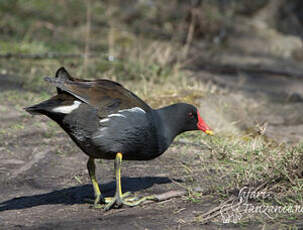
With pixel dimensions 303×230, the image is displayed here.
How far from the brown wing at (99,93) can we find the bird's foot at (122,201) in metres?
0.59

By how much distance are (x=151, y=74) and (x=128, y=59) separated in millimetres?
705

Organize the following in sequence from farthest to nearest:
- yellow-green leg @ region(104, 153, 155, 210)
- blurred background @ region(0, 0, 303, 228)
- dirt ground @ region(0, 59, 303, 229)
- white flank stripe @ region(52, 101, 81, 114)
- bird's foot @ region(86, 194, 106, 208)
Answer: blurred background @ region(0, 0, 303, 228) → bird's foot @ region(86, 194, 106, 208) → yellow-green leg @ region(104, 153, 155, 210) → white flank stripe @ region(52, 101, 81, 114) → dirt ground @ region(0, 59, 303, 229)

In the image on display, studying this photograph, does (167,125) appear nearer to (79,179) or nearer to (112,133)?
(112,133)

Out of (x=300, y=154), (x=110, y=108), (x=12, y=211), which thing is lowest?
(x=12, y=211)

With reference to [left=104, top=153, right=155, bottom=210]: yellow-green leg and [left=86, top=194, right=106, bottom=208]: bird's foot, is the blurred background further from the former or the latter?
[left=86, top=194, right=106, bottom=208]: bird's foot

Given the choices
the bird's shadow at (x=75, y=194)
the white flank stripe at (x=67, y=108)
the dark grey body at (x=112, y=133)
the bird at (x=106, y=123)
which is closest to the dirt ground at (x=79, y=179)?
the bird's shadow at (x=75, y=194)

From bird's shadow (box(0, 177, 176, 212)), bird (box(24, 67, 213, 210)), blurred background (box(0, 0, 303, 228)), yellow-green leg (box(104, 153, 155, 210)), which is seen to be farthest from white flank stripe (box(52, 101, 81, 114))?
blurred background (box(0, 0, 303, 228))

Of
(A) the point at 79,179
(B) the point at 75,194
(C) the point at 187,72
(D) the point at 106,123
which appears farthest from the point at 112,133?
(C) the point at 187,72

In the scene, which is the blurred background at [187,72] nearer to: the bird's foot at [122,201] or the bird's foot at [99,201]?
the bird's foot at [122,201]

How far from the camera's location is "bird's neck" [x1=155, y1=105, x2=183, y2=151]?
12.5 ft

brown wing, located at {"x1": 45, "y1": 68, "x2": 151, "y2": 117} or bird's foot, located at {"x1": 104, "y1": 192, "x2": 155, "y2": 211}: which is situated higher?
brown wing, located at {"x1": 45, "y1": 68, "x2": 151, "y2": 117}

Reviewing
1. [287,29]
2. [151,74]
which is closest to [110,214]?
[151,74]

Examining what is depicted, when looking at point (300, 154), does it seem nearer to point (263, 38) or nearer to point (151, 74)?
point (151, 74)

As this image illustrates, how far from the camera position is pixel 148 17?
11.8 meters
